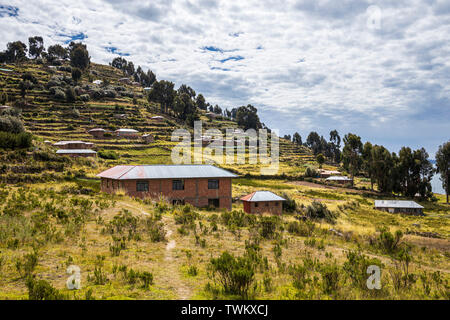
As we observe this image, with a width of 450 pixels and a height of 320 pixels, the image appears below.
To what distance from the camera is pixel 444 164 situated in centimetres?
7531

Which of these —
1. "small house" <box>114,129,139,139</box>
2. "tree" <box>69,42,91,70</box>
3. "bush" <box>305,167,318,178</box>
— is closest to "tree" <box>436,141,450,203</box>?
"bush" <box>305,167,318,178</box>

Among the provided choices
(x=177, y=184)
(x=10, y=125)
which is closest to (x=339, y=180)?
(x=177, y=184)

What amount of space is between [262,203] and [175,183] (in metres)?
11.5

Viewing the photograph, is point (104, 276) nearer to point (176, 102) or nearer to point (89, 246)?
point (89, 246)

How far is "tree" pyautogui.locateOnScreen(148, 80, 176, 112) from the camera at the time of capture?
133 m

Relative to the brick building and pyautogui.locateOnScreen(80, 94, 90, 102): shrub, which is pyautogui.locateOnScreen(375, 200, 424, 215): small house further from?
pyautogui.locateOnScreen(80, 94, 90, 102): shrub

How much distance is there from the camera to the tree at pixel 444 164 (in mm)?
75375

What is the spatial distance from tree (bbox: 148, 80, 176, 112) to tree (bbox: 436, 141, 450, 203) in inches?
4249

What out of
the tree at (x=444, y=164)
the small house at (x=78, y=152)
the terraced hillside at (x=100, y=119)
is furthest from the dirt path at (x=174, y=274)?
the tree at (x=444, y=164)

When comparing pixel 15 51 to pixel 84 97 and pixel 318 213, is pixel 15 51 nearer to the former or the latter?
pixel 84 97

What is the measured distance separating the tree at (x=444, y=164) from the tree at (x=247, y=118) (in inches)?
3542

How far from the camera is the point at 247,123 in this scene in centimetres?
15350
